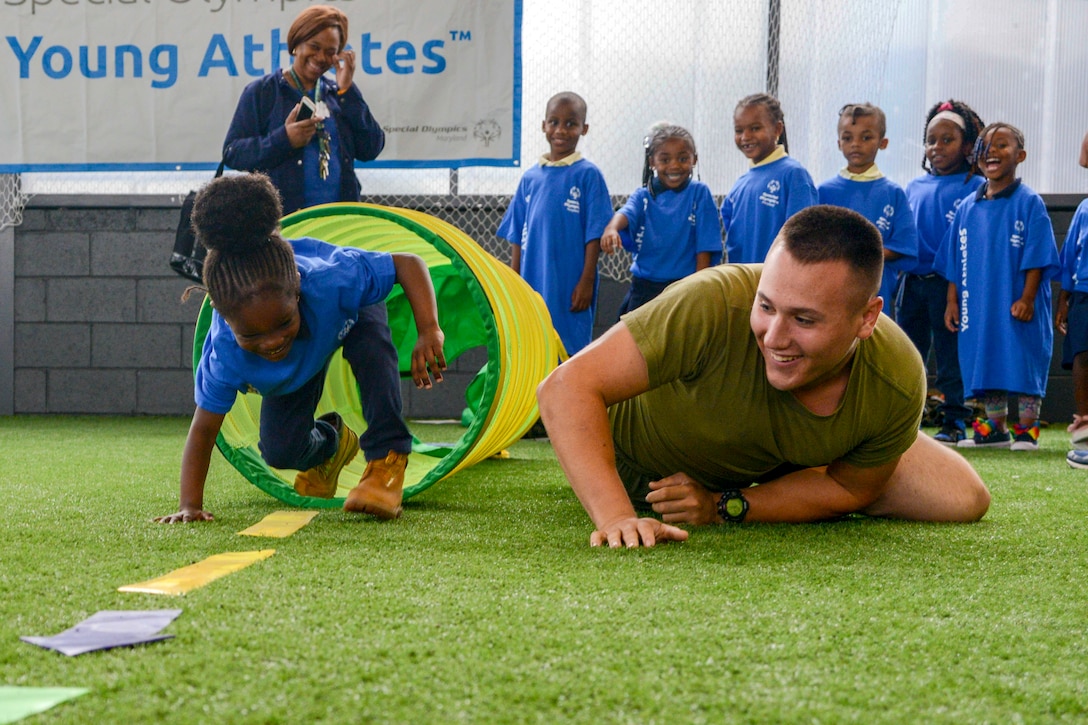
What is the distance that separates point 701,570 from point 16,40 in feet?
17.0

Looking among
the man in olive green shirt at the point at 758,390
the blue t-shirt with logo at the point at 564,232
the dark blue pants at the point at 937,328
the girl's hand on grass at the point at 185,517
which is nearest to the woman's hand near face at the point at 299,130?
the blue t-shirt with logo at the point at 564,232

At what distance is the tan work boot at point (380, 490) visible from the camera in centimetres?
225

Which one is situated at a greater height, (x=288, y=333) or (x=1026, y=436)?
(x=288, y=333)

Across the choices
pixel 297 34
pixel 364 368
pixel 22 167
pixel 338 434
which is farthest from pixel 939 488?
pixel 22 167

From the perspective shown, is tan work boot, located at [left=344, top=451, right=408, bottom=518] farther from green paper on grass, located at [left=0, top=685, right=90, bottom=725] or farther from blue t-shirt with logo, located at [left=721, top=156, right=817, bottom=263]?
blue t-shirt with logo, located at [left=721, top=156, right=817, bottom=263]

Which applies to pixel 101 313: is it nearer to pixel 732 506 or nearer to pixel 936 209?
pixel 936 209

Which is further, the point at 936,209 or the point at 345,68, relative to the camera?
the point at 936,209

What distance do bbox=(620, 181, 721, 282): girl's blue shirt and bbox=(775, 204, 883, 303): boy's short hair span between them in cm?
259

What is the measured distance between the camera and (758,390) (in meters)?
1.96

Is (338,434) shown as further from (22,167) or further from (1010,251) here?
(22,167)

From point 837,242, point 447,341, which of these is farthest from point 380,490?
point 447,341

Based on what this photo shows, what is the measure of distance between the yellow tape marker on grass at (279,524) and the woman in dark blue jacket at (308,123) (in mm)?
1770

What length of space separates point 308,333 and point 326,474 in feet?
2.08

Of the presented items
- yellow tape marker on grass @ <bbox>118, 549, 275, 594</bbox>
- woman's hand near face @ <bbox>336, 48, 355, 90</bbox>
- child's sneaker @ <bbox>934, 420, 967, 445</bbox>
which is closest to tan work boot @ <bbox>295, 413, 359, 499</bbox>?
yellow tape marker on grass @ <bbox>118, 549, 275, 594</bbox>
